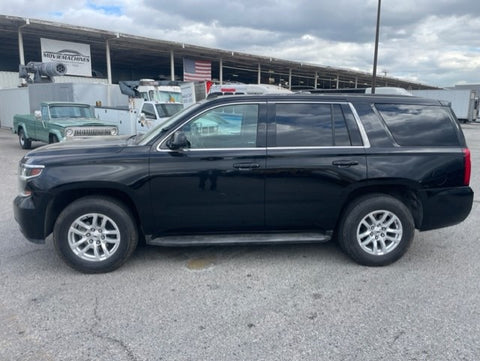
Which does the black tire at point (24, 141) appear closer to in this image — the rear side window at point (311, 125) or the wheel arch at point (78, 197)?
the wheel arch at point (78, 197)

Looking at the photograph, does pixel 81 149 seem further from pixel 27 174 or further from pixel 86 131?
pixel 86 131

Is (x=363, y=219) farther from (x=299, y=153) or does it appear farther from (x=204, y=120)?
(x=204, y=120)

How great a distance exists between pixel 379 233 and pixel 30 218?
3.66 metres

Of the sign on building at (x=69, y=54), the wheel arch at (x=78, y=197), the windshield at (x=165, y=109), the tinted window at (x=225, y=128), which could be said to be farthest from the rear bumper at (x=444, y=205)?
the sign on building at (x=69, y=54)

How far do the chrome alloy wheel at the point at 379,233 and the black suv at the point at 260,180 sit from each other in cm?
1

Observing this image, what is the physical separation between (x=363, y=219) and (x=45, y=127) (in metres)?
10.9

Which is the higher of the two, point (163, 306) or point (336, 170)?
point (336, 170)

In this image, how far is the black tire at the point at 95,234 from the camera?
3.89m

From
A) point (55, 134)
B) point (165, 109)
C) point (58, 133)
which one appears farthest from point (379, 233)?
point (165, 109)

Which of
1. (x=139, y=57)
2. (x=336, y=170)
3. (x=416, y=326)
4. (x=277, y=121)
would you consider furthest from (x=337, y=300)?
(x=139, y=57)

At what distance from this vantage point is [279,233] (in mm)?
4246

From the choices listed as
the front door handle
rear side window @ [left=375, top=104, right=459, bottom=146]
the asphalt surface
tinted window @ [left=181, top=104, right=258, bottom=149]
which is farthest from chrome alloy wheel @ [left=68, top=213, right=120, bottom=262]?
rear side window @ [left=375, top=104, right=459, bottom=146]

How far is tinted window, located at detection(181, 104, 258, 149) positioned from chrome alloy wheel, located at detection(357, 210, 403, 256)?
1.53 meters

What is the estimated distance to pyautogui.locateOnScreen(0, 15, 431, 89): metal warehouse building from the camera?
2411 cm
